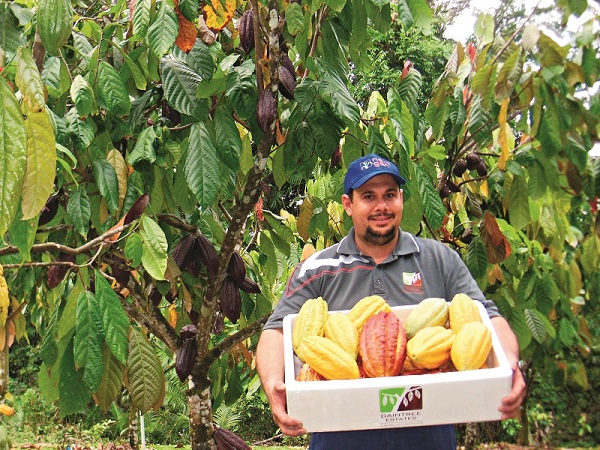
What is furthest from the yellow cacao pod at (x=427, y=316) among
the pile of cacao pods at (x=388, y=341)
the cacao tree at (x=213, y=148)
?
the cacao tree at (x=213, y=148)

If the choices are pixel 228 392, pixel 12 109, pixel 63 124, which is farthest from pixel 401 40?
pixel 12 109

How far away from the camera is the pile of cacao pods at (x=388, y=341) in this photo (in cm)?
93

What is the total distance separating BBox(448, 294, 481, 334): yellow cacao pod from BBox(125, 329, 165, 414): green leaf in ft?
1.97

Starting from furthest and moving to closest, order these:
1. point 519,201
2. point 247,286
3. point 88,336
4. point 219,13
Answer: point 247,286
point 519,201
point 219,13
point 88,336

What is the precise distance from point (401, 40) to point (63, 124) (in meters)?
5.61

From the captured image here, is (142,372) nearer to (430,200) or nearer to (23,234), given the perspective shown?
(23,234)

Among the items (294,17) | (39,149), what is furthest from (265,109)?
(39,149)

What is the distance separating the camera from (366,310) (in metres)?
1.02

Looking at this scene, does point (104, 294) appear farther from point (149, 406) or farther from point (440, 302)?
point (440, 302)

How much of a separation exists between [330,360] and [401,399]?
0.11 meters

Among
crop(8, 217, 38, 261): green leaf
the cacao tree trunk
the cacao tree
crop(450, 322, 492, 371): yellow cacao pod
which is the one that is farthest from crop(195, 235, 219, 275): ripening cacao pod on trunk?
crop(450, 322, 492, 371): yellow cacao pod

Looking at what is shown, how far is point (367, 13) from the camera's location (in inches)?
53.1

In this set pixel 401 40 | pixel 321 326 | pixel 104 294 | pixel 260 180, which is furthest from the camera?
→ pixel 401 40

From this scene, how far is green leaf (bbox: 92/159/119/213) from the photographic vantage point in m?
1.33
